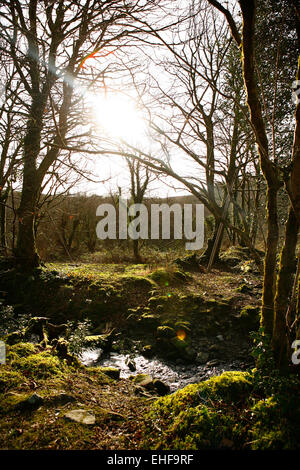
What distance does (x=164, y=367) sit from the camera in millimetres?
3770

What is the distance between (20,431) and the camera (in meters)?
1.55

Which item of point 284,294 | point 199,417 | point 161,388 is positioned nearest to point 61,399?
point 199,417

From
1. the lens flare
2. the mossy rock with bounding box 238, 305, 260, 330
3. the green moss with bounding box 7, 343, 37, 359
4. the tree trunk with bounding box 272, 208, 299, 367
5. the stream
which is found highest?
the tree trunk with bounding box 272, 208, 299, 367

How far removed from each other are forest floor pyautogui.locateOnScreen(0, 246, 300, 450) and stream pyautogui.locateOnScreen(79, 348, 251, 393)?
4cm

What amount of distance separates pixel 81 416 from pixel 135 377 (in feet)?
5.21

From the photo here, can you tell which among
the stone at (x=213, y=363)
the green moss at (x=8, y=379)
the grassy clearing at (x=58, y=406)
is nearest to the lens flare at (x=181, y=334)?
the stone at (x=213, y=363)

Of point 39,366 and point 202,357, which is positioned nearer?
point 39,366

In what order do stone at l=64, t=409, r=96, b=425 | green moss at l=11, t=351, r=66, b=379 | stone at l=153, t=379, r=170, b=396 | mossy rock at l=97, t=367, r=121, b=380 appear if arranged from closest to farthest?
stone at l=64, t=409, r=96, b=425 → green moss at l=11, t=351, r=66, b=379 → stone at l=153, t=379, r=170, b=396 → mossy rock at l=97, t=367, r=121, b=380

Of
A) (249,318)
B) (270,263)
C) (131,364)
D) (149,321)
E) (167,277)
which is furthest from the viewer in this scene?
(167,277)

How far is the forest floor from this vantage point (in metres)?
1.50

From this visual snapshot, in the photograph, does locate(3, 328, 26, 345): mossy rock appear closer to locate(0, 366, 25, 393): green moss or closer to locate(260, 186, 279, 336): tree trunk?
locate(0, 366, 25, 393): green moss

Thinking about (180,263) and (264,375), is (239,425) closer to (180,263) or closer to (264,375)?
(264,375)

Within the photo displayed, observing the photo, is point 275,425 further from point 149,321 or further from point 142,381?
point 149,321

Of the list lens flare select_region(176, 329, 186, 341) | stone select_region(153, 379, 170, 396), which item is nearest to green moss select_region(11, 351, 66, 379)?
stone select_region(153, 379, 170, 396)
